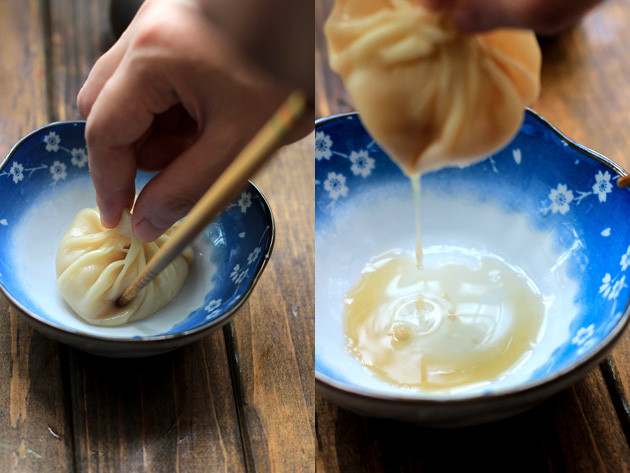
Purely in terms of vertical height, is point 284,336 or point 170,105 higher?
point 170,105

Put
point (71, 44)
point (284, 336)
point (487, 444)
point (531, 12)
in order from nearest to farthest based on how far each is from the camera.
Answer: point (531, 12)
point (487, 444)
point (284, 336)
point (71, 44)

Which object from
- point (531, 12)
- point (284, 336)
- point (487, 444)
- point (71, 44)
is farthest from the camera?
point (71, 44)

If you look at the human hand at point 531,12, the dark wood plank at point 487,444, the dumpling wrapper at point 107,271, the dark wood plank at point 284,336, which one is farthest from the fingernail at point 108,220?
the human hand at point 531,12

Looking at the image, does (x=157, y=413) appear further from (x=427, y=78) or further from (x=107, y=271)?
(x=427, y=78)

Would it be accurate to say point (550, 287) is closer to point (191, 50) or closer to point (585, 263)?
point (585, 263)

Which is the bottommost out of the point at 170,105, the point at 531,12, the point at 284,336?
the point at 284,336

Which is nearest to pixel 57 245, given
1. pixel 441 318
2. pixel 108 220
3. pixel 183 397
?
pixel 108 220

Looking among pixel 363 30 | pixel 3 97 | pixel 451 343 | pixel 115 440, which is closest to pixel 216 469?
pixel 115 440

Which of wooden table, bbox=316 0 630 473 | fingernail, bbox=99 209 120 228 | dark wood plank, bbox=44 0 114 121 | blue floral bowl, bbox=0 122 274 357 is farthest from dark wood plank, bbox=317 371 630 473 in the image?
dark wood plank, bbox=44 0 114 121
